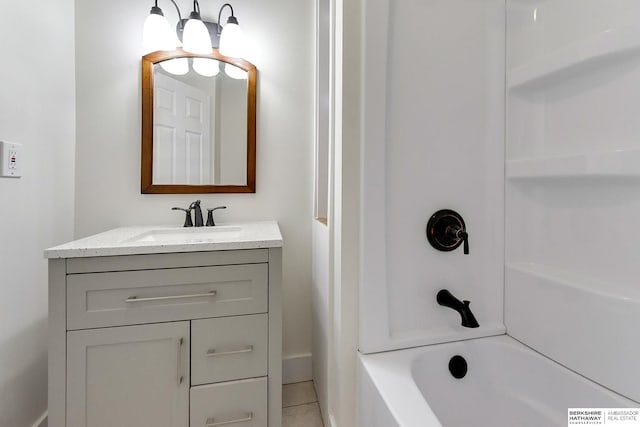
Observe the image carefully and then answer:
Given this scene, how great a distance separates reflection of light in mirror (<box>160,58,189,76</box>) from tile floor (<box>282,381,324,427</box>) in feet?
5.80

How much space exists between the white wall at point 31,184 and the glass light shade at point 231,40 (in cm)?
70

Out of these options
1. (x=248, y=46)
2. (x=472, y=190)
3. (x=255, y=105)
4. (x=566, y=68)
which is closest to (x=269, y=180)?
(x=255, y=105)

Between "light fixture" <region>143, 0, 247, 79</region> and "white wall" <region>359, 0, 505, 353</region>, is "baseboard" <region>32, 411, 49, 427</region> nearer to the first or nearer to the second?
"white wall" <region>359, 0, 505, 353</region>

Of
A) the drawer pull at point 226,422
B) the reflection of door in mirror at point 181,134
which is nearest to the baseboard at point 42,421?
the drawer pull at point 226,422

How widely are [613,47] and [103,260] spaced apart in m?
1.60

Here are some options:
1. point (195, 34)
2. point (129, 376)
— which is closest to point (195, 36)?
→ point (195, 34)

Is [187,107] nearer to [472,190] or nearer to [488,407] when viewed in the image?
[472,190]

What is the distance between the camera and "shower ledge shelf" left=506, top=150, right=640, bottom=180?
2.17 feet

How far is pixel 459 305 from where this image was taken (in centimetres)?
88

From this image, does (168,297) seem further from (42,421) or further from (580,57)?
(580,57)

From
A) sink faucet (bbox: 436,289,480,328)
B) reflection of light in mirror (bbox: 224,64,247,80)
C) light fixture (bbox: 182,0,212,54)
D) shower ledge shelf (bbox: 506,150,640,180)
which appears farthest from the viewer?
reflection of light in mirror (bbox: 224,64,247,80)

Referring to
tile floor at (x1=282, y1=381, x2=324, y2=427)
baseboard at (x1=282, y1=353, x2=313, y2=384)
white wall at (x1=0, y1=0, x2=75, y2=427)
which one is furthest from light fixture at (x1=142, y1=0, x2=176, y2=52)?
tile floor at (x1=282, y1=381, x2=324, y2=427)

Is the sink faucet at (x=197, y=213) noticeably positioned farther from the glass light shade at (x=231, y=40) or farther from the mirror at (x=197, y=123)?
the glass light shade at (x=231, y=40)

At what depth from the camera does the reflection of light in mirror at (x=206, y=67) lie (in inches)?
56.1
